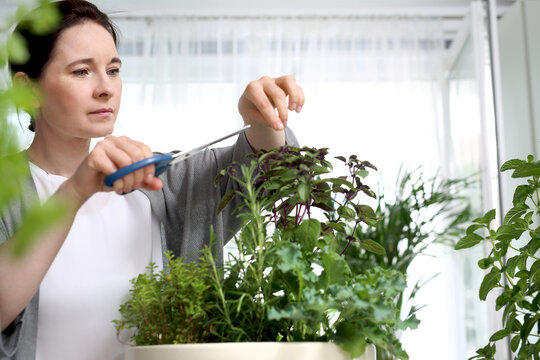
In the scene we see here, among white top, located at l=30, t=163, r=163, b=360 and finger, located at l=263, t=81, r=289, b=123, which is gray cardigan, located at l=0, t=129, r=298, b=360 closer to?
white top, located at l=30, t=163, r=163, b=360

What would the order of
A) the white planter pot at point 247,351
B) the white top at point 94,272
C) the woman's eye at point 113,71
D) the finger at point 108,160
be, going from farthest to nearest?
the woman's eye at point 113,71 → the white top at point 94,272 → the finger at point 108,160 → the white planter pot at point 247,351

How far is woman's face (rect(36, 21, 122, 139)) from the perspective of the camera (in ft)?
2.91

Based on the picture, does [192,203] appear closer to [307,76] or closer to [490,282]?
[490,282]

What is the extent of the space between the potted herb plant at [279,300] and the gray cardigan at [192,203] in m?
0.26

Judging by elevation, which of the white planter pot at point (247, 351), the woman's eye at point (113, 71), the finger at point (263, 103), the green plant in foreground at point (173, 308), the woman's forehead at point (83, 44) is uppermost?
the woman's forehead at point (83, 44)

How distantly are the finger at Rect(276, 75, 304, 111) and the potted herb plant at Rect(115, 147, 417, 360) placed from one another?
10cm

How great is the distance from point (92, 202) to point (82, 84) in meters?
0.21

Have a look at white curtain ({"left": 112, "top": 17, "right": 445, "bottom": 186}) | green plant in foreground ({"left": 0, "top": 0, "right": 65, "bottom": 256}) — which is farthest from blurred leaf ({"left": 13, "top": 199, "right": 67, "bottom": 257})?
white curtain ({"left": 112, "top": 17, "right": 445, "bottom": 186})

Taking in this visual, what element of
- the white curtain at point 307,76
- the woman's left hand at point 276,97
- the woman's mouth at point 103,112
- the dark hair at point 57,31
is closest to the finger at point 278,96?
the woman's left hand at point 276,97

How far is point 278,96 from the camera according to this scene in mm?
715

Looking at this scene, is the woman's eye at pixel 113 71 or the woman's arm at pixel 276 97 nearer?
the woman's arm at pixel 276 97

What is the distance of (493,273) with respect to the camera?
78 centimetres

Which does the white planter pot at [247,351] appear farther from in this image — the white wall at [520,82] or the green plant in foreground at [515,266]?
the white wall at [520,82]

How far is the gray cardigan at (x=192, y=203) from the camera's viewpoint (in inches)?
34.2
